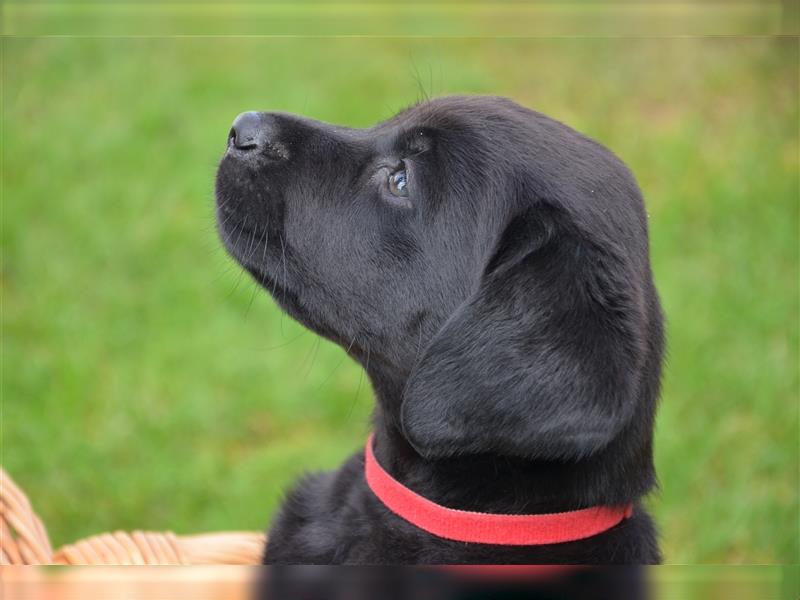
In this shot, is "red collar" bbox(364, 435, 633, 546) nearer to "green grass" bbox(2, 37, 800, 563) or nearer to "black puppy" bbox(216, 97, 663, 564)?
"black puppy" bbox(216, 97, 663, 564)

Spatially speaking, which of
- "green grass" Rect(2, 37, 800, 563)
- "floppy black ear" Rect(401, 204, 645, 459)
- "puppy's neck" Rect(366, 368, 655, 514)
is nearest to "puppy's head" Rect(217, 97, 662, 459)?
"floppy black ear" Rect(401, 204, 645, 459)

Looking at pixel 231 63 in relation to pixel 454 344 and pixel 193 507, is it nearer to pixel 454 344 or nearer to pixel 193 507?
pixel 193 507

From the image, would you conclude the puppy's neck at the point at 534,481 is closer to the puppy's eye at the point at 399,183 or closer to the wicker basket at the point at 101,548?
the puppy's eye at the point at 399,183

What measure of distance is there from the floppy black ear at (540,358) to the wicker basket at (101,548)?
913 mm

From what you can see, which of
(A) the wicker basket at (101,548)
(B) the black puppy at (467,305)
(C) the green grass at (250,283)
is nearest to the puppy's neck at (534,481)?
(B) the black puppy at (467,305)

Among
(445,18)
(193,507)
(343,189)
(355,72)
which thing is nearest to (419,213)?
(343,189)

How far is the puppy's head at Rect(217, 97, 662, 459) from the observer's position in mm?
2119

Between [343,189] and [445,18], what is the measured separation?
151 centimetres

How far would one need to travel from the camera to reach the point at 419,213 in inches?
101

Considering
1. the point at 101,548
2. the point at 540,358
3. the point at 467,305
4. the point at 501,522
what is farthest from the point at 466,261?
the point at 101,548

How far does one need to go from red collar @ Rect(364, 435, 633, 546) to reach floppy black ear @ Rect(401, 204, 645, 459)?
0.26 meters

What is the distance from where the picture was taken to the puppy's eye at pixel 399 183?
260 cm

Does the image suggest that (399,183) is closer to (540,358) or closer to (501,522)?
(540,358)

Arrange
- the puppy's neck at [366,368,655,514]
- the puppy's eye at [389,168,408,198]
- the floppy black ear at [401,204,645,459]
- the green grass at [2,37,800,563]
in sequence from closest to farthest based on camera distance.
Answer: the floppy black ear at [401,204,645,459] → the puppy's neck at [366,368,655,514] → the puppy's eye at [389,168,408,198] → the green grass at [2,37,800,563]
